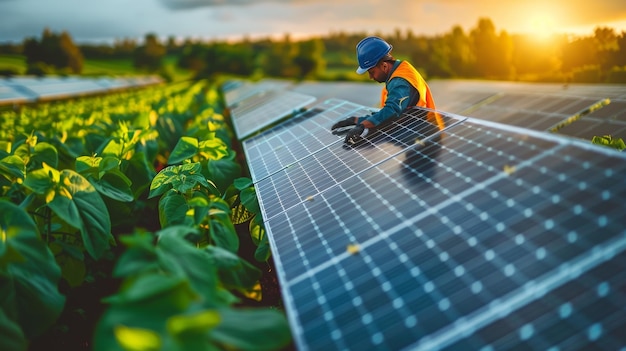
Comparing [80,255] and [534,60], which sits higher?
[80,255]

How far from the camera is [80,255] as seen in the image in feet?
10.7

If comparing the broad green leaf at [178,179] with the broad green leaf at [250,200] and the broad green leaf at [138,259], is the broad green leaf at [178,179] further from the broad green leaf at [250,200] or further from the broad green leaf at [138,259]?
the broad green leaf at [138,259]

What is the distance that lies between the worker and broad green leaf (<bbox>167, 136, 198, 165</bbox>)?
160 cm

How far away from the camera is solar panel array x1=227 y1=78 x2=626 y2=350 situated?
5.19 ft

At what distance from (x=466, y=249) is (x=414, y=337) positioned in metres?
0.52

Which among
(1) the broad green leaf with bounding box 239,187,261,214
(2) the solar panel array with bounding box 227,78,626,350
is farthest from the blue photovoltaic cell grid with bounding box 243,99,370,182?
(2) the solar panel array with bounding box 227,78,626,350

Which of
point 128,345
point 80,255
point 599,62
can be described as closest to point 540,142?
point 128,345

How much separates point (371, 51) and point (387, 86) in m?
0.47

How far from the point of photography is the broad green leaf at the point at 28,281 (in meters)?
2.25

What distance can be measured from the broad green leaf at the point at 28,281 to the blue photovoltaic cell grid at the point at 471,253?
4.28 ft

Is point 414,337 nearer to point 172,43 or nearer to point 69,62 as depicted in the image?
point 69,62

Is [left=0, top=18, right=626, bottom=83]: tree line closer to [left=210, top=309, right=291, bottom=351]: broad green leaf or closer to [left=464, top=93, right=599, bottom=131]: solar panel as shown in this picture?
[left=464, top=93, right=599, bottom=131]: solar panel

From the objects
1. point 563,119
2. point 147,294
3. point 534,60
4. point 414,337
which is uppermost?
point 147,294

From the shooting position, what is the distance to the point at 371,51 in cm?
468
